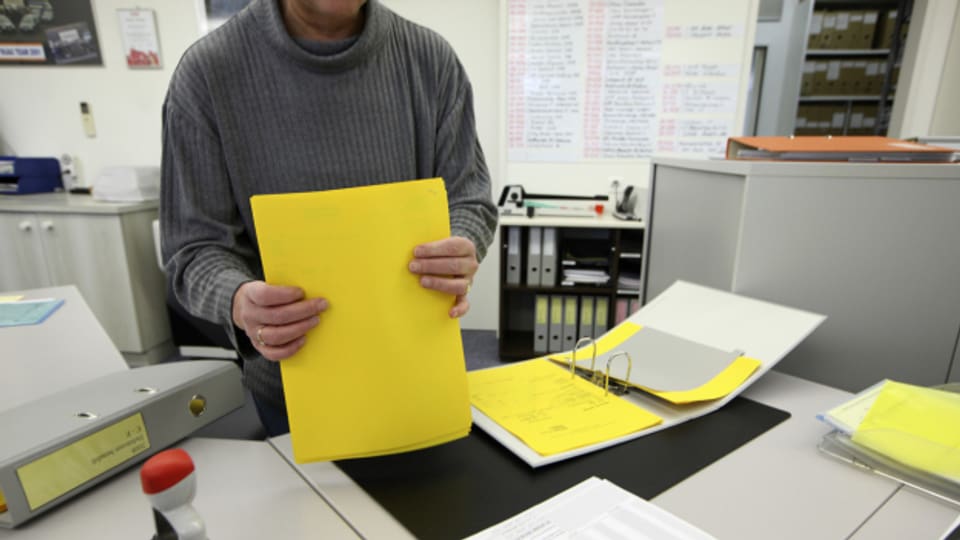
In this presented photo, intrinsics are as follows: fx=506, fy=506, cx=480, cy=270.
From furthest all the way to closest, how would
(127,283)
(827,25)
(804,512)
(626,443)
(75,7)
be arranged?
(827,25) < (75,7) < (127,283) < (626,443) < (804,512)

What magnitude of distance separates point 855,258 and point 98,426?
3.74 feet

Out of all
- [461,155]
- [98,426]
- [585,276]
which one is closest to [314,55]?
[461,155]

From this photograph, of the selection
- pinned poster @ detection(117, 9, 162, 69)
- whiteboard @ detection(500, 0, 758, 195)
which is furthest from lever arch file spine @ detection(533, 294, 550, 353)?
pinned poster @ detection(117, 9, 162, 69)

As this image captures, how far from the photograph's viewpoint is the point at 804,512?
20.6 inches

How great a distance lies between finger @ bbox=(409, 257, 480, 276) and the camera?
0.55 meters

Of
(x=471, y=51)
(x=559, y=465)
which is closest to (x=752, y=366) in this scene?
(x=559, y=465)

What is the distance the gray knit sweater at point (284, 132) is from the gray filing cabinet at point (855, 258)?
0.48 m

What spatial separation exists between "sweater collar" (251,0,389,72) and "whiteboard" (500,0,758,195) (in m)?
2.06

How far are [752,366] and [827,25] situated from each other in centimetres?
439

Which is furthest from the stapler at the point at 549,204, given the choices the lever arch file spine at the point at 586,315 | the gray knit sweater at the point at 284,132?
the gray knit sweater at the point at 284,132

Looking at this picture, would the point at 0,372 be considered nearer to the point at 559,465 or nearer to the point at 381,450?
the point at 381,450

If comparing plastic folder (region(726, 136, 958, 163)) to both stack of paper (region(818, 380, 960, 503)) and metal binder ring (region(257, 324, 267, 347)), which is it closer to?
stack of paper (region(818, 380, 960, 503))

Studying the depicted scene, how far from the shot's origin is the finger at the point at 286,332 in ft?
1.67

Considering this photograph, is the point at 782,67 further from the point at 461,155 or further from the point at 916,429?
the point at 916,429
